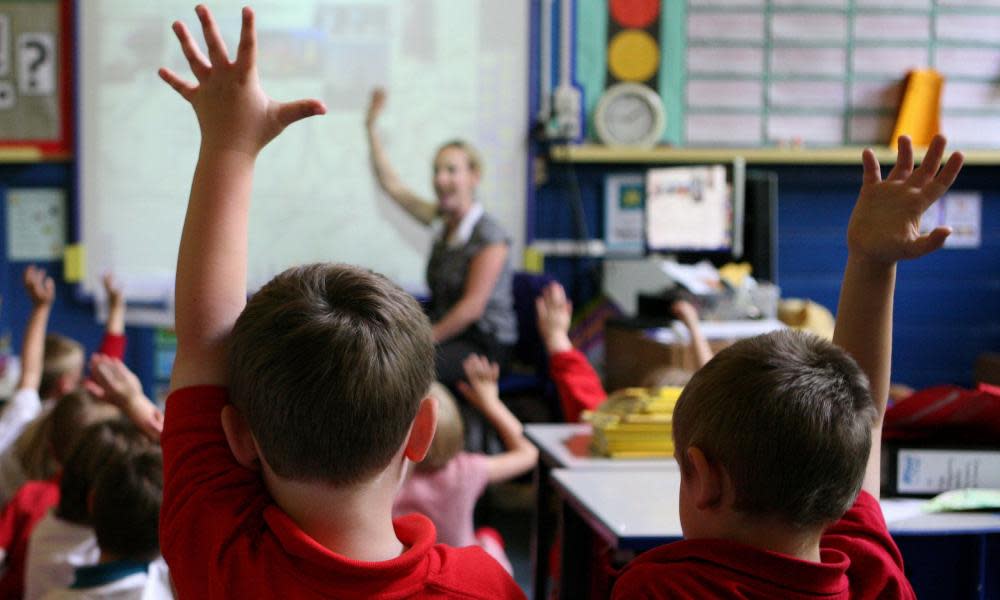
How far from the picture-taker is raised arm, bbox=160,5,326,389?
2.97ft

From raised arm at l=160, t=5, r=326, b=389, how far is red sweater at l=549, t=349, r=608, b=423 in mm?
1307

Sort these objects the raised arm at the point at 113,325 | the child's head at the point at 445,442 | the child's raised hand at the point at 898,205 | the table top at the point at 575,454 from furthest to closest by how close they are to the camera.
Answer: the raised arm at the point at 113,325 → the child's head at the point at 445,442 → the table top at the point at 575,454 → the child's raised hand at the point at 898,205

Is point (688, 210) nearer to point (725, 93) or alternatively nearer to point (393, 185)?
point (725, 93)

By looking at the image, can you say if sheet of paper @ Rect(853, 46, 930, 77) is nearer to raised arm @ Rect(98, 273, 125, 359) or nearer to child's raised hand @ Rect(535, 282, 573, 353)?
child's raised hand @ Rect(535, 282, 573, 353)

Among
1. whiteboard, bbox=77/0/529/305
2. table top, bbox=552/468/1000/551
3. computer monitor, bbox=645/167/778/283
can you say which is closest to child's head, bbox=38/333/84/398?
whiteboard, bbox=77/0/529/305

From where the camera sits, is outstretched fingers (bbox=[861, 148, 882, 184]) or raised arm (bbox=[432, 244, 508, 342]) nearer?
outstretched fingers (bbox=[861, 148, 882, 184])

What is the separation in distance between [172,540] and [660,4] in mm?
4062

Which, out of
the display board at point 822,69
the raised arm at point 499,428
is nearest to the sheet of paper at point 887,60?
the display board at point 822,69

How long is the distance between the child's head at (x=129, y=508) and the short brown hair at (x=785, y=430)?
0.86m

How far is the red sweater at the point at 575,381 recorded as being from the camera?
2.20m

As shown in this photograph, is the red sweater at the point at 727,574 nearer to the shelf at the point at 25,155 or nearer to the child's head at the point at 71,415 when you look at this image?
the child's head at the point at 71,415

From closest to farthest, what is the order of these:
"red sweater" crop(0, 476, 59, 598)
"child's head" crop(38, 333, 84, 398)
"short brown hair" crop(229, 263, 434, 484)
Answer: "short brown hair" crop(229, 263, 434, 484) < "red sweater" crop(0, 476, 59, 598) < "child's head" crop(38, 333, 84, 398)

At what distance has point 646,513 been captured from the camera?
1498 millimetres

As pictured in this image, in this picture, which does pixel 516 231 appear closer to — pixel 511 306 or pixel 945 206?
pixel 511 306
